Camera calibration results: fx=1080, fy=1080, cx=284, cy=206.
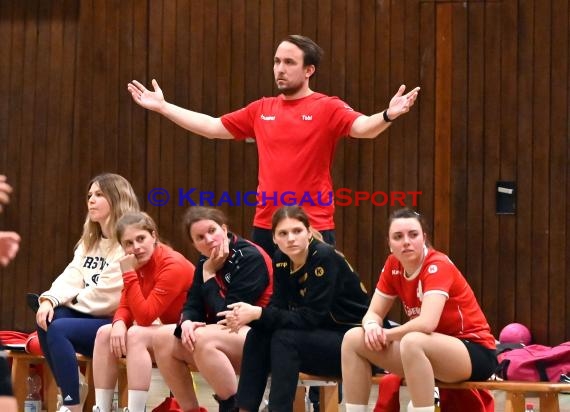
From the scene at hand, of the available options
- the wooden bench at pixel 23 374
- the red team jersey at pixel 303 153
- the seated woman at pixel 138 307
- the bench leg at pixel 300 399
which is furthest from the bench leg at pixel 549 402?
the wooden bench at pixel 23 374

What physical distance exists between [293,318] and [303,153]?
2.72 ft

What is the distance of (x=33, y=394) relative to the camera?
5.95m

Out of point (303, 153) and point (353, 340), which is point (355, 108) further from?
point (353, 340)

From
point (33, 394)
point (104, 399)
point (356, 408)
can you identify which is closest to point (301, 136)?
point (356, 408)

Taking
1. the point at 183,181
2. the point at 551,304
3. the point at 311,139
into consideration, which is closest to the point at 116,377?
the point at 311,139

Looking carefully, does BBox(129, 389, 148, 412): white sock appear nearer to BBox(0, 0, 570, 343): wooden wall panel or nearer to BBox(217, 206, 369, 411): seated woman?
BBox(217, 206, 369, 411): seated woman

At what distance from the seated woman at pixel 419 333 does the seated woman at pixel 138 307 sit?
101cm

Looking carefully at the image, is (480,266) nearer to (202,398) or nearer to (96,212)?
(202,398)

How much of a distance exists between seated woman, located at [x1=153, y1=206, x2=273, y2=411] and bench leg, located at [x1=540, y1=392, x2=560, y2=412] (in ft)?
4.31

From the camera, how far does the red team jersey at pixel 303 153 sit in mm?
4992

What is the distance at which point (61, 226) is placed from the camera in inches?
314

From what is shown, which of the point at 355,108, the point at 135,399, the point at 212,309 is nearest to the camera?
the point at 135,399

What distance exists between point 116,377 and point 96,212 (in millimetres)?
893

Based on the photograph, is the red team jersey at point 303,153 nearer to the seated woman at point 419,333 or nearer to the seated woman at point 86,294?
the seated woman at point 419,333
